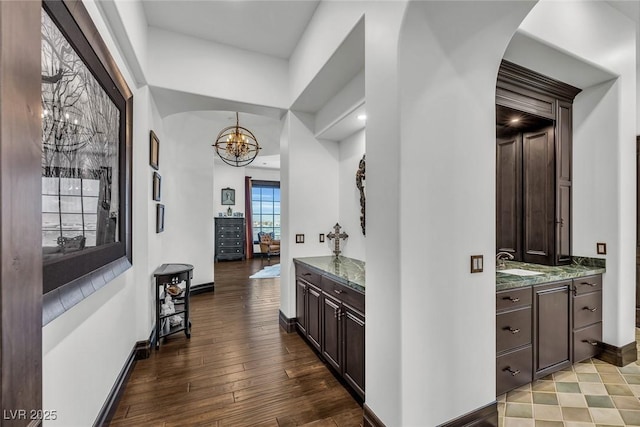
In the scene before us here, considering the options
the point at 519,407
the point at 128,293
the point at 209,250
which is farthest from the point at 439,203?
the point at 209,250

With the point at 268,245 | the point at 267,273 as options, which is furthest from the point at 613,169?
the point at 268,245

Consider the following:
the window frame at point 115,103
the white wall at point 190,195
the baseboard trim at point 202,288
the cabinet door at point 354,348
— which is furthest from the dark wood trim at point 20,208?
the baseboard trim at point 202,288

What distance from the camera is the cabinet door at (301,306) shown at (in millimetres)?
3129

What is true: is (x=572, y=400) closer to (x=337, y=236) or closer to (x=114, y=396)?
(x=337, y=236)

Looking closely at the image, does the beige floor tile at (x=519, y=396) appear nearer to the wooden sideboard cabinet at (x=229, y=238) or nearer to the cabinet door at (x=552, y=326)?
the cabinet door at (x=552, y=326)

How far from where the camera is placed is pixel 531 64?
240 centimetres

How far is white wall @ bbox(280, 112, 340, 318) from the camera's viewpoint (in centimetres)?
346

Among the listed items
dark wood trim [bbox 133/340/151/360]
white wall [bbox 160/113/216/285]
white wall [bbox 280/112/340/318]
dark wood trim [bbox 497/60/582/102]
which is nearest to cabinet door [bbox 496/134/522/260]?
dark wood trim [bbox 497/60/582/102]

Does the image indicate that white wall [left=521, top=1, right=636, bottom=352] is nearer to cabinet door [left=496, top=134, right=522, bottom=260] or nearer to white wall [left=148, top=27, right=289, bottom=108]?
cabinet door [left=496, top=134, right=522, bottom=260]

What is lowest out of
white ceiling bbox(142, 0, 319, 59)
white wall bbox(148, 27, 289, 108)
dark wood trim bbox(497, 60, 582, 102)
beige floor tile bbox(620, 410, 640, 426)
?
beige floor tile bbox(620, 410, 640, 426)

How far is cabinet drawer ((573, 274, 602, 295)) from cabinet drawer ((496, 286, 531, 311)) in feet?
2.29

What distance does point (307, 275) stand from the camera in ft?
10.0

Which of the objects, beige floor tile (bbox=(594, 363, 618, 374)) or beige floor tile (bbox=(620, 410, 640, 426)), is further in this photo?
beige floor tile (bbox=(594, 363, 618, 374))

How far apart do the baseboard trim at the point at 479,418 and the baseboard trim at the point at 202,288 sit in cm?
452
